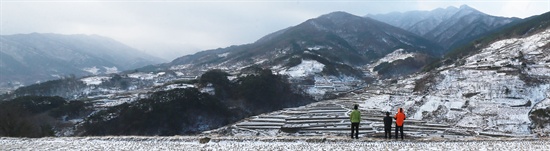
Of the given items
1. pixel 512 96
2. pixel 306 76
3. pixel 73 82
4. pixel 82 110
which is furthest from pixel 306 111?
pixel 73 82

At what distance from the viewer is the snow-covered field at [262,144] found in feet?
63.5

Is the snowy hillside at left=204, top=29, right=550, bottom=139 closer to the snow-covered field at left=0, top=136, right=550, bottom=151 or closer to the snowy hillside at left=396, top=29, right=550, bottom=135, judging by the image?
the snowy hillside at left=396, top=29, right=550, bottom=135

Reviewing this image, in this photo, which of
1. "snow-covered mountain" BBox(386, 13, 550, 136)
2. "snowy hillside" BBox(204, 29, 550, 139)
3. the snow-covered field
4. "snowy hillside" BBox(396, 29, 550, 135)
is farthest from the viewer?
"snowy hillside" BBox(396, 29, 550, 135)

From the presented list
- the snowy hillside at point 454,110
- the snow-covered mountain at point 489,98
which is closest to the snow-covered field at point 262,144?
the snowy hillside at point 454,110

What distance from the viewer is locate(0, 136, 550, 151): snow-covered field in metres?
19.3

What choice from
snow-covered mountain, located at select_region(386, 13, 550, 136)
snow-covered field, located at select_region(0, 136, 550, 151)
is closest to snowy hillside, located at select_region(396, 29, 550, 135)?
snow-covered mountain, located at select_region(386, 13, 550, 136)

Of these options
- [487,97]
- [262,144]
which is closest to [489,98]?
[487,97]

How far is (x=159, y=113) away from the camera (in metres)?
68.2

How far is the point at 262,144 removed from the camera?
20.4 meters

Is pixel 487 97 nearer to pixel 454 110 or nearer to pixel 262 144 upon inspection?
pixel 454 110

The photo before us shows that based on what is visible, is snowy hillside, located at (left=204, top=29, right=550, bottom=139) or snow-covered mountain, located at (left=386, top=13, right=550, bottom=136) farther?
snow-covered mountain, located at (left=386, top=13, right=550, bottom=136)

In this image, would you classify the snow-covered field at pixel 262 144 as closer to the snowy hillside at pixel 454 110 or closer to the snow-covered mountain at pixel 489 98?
the snowy hillside at pixel 454 110

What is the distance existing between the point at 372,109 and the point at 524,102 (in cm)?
2071

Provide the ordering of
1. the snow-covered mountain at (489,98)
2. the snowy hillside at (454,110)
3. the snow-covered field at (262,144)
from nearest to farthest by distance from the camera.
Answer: the snow-covered field at (262,144)
the snowy hillside at (454,110)
the snow-covered mountain at (489,98)
